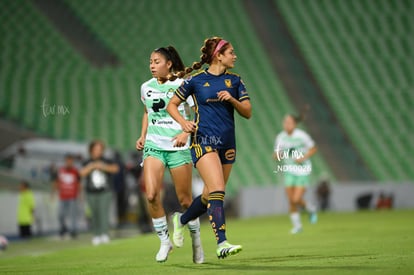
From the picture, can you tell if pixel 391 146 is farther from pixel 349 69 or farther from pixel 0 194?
pixel 0 194

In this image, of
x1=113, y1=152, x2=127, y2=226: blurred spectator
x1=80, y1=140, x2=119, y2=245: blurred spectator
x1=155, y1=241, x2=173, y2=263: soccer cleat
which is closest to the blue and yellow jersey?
x1=155, y1=241, x2=173, y2=263: soccer cleat

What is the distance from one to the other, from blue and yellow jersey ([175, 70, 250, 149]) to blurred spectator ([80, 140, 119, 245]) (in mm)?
9808

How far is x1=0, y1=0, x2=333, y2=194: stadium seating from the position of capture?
Answer: 32.6m

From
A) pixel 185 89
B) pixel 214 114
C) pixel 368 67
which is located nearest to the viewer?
pixel 214 114

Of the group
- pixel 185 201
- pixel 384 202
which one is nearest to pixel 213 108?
pixel 185 201

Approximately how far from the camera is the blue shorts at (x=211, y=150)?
8859 millimetres

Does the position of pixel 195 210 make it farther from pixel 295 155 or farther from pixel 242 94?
pixel 295 155

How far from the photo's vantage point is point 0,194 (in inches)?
883

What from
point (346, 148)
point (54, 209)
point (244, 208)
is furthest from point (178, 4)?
point (54, 209)

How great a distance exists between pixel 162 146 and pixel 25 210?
1326cm

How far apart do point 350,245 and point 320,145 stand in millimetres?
23169

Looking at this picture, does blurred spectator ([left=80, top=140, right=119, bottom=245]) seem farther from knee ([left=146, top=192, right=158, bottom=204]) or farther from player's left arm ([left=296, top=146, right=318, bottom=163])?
knee ([left=146, top=192, right=158, bottom=204])

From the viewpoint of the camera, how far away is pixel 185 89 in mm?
9109

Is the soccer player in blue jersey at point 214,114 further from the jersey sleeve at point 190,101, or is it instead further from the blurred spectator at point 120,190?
the blurred spectator at point 120,190
